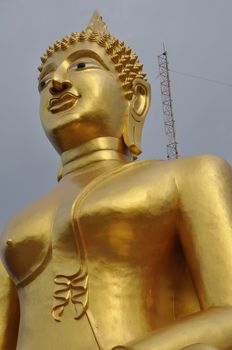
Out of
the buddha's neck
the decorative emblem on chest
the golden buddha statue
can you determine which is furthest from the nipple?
the buddha's neck

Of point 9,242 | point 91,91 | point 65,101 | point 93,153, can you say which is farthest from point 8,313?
point 91,91

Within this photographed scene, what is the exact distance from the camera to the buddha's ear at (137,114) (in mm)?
5469

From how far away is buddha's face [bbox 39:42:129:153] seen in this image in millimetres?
5320

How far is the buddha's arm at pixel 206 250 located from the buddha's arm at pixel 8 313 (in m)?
1.28

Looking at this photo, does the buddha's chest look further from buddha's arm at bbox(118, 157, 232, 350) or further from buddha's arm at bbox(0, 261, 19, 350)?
buddha's arm at bbox(0, 261, 19, 350)

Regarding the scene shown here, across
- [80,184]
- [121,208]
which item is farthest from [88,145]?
[121,208]

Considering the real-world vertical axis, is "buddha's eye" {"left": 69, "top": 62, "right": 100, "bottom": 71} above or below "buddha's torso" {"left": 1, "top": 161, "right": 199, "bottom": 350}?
above

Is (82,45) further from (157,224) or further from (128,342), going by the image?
(128,342)

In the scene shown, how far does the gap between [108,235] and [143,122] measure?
49.4 inches

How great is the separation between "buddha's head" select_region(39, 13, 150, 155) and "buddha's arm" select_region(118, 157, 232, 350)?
740 mm

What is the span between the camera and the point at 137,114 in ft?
18.3

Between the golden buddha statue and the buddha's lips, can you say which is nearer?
the golden buddha statue

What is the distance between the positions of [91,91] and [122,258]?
1.25m

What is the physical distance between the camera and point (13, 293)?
5312 mm
